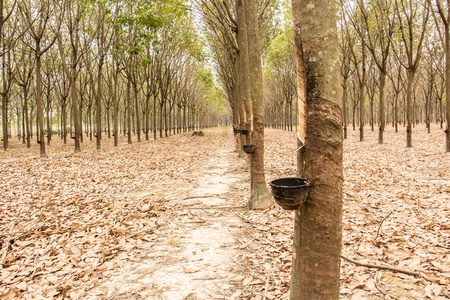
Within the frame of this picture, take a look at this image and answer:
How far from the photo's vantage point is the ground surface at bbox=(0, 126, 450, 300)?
2.75 m

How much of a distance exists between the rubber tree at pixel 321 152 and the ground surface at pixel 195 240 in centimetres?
96

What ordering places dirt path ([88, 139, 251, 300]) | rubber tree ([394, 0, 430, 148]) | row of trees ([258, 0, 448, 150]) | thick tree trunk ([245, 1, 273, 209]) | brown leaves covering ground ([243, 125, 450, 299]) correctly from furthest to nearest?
row of trees ([258, 0, 448, 150]) < rubber tree ([394, 0, 430, 148]) < thick tree trunk ([245, 1, 273, 209]) < dirt path ([88, 139, 251, 300]) < brown leaves covering ground ([243, 125, 450, 299])

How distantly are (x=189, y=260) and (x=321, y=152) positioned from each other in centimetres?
234

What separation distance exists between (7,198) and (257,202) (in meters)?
5.72

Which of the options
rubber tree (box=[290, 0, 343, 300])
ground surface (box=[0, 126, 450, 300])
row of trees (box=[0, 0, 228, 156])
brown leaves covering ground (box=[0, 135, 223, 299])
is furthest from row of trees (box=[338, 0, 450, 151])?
brown leaves covering ground (box=[0, 135, 223, 299])

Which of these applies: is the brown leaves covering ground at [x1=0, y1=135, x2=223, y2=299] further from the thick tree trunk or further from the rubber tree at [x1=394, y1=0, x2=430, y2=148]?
the rubber tree at [x1=394, y1=0, x2=430, y2=148]

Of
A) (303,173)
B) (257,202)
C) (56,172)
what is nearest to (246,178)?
(257,202)

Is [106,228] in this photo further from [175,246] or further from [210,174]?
[210,174]

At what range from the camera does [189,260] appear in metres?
3.30

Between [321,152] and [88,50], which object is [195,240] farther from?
[88,50]

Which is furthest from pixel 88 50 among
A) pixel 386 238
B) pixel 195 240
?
pixel 386 238

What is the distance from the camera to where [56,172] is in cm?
871

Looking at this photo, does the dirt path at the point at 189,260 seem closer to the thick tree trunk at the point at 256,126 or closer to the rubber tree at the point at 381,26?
the thick tree trunk at the point at 256,126

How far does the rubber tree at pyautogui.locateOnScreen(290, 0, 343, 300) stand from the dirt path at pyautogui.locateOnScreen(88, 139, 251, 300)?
1.17 metres
